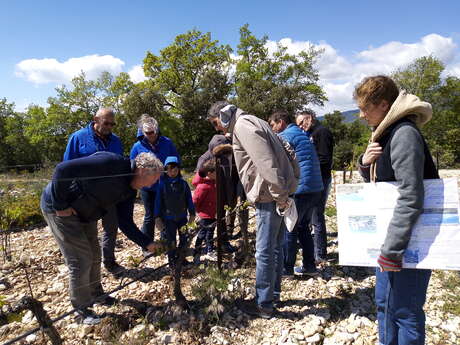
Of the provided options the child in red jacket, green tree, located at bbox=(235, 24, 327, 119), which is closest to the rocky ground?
the child in red jacket

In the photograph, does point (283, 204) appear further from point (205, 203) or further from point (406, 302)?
point (205, 203)

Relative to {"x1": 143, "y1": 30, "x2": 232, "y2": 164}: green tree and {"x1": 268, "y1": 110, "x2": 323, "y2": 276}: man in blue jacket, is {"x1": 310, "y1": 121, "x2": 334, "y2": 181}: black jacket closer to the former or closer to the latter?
{"x1": 268, "y1": 110, "x2": 323, "y2": 276}: man in blue jacket

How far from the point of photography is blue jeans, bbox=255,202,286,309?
2.60 metres

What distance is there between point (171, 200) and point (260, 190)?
145cm

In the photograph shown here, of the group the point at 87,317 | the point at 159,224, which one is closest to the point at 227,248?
the point at 159,224

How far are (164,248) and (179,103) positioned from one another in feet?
87.1

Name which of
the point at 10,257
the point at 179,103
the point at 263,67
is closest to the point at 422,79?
the point at 263,67

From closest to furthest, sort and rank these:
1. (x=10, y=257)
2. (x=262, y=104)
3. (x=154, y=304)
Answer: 1. (x=154, y=304)
2. (x=10, y=257)
3. (x=262, y=104)

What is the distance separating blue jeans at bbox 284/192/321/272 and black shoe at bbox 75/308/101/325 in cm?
208

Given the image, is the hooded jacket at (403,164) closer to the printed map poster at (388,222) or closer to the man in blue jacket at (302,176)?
the printed map poster at (388,222)

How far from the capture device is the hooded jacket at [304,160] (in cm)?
330

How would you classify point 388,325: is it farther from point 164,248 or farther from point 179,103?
point 179,103

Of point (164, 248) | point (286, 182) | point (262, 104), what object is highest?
point (262, 104)

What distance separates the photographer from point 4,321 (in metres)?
2.92
